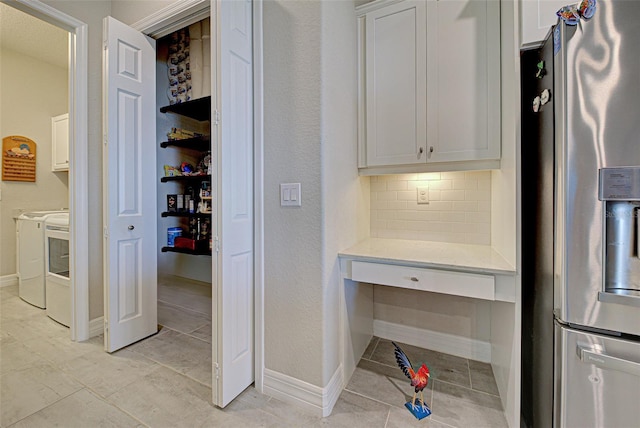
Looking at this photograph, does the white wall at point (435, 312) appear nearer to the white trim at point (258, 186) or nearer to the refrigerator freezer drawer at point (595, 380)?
the refrigerator freezer drawer at point (595, 380)

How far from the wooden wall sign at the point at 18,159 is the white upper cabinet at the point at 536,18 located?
5.16m

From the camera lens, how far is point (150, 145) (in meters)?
2.13

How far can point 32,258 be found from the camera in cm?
277

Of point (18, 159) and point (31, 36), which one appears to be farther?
point (18, 159)

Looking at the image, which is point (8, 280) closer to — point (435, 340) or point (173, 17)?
point (173, 17)

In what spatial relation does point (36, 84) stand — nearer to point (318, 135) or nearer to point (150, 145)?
point (150, 145)

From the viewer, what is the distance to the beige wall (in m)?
3.27

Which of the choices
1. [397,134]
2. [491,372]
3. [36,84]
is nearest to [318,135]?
[397,134]

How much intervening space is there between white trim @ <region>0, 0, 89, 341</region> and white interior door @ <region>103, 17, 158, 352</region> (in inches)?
14.1

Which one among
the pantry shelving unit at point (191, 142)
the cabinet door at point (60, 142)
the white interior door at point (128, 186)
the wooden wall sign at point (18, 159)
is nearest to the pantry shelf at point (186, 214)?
the pantry shelving unit at point (191, 142)

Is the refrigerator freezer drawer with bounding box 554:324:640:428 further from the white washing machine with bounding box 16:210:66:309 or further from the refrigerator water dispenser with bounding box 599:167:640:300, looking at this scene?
the white washing machine with bounding box 16:210:66:309

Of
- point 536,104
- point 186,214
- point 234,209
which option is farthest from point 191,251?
point 536,104

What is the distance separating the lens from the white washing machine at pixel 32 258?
2.65m

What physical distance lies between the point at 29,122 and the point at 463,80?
500 centimetres
